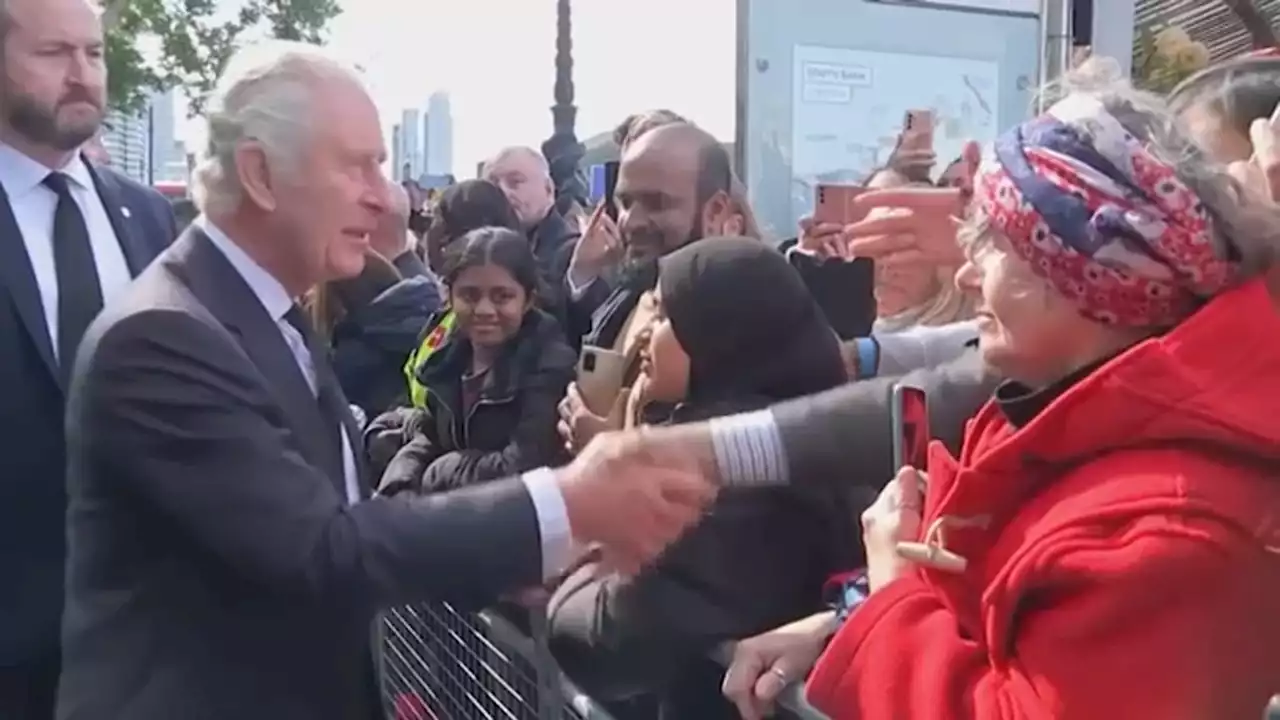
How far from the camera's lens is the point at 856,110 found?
4746 mm

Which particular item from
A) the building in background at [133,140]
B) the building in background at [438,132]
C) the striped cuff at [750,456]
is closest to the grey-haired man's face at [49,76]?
the striped cuff at [750,456]

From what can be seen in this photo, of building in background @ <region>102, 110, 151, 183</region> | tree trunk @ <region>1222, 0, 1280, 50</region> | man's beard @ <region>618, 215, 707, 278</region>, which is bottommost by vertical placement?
building in background @ <region>102, 110, 151, 183</region>

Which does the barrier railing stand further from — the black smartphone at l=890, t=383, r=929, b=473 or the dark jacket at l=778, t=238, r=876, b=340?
the dark jacket at l=778, t=238, r=876, b=340

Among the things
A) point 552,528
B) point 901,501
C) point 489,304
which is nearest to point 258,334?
point 552,528

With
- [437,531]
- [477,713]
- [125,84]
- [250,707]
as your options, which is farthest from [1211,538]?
[125,84]

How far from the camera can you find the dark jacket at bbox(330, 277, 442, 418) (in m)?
Answer: 5.08

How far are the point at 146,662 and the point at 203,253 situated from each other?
0.63m

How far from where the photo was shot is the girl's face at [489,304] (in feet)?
13.3

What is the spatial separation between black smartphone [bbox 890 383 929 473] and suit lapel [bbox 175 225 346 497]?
923mm

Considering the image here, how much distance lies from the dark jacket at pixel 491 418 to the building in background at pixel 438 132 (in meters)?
35.8

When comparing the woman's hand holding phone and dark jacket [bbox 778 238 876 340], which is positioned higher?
dark jacket [bbox 778 238 876 340]

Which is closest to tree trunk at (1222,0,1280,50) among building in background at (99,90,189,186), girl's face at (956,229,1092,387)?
girl's face at (956,229,1092,387)

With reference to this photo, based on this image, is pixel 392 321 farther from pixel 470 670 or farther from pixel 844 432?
pixel 844 432

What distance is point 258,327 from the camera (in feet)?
7.38
